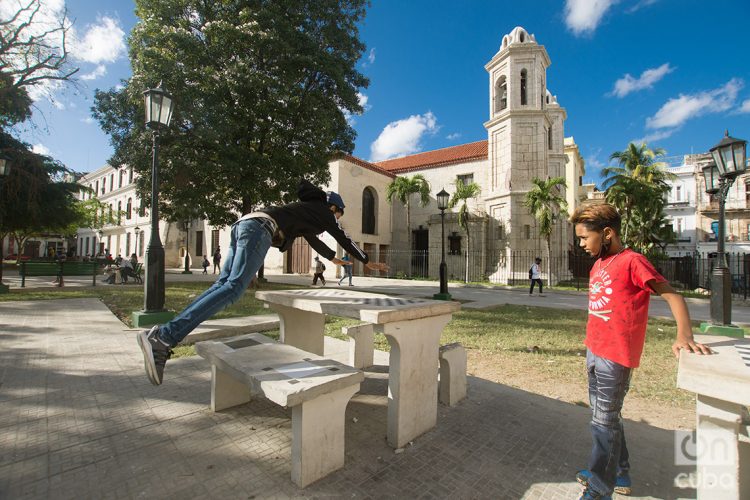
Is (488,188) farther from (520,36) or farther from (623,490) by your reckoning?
(623,490)

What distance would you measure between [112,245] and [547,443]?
5293 centimetres

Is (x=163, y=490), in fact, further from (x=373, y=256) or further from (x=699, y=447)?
(x=373, y=256)

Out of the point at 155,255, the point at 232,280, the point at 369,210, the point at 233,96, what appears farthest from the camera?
the point at 369,210

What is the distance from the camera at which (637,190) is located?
21797 millimetres

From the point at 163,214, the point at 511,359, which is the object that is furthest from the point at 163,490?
the point at 163,214

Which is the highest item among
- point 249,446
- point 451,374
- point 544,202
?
point 544,202

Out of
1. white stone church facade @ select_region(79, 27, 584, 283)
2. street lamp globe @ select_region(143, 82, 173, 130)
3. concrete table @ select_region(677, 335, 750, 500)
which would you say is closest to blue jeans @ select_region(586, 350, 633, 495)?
concrete table @ select_region(677, 335, 750, 500)

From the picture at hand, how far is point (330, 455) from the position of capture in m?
2.01

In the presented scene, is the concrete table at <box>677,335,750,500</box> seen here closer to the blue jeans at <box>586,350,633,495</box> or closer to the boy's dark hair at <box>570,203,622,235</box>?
the blue jeans at <box>586,350,633,495</box>

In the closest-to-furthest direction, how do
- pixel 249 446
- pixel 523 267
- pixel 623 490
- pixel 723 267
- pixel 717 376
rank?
pixel 717 376
pixel 623 490
pixel 249 446
pixel 723 267
pixel 523 267

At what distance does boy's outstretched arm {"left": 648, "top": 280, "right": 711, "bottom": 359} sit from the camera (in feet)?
5.33

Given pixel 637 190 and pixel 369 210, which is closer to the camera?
pixel 637 190

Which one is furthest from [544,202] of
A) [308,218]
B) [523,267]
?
[308,218]

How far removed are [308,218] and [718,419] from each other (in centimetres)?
265
